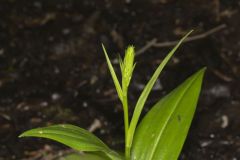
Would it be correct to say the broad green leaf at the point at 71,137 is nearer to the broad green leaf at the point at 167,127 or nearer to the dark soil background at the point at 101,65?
the broad green leaf at the point at 167,127

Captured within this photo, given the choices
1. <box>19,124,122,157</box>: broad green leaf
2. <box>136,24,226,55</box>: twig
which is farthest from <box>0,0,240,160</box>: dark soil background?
<box>19,124,122,157</box>: broad green leaf

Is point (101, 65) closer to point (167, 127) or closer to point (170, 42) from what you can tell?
point (170, 42)

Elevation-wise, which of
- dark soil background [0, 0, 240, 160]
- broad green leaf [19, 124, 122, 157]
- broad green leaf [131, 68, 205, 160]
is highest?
broad green leaf [19, 124, 122, 157]

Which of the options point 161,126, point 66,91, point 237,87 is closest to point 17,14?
point 66,91

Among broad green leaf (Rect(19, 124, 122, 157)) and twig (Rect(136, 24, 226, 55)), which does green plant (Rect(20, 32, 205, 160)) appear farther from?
twig (Rect(136, 24, 226, 55))

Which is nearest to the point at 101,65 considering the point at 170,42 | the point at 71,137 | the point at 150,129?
the point at 170,42

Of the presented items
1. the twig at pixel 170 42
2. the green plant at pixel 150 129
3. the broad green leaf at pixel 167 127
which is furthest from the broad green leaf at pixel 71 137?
the twig at pixel 170 42

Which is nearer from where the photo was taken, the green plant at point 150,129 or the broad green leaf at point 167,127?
the green plant at point 150,129
